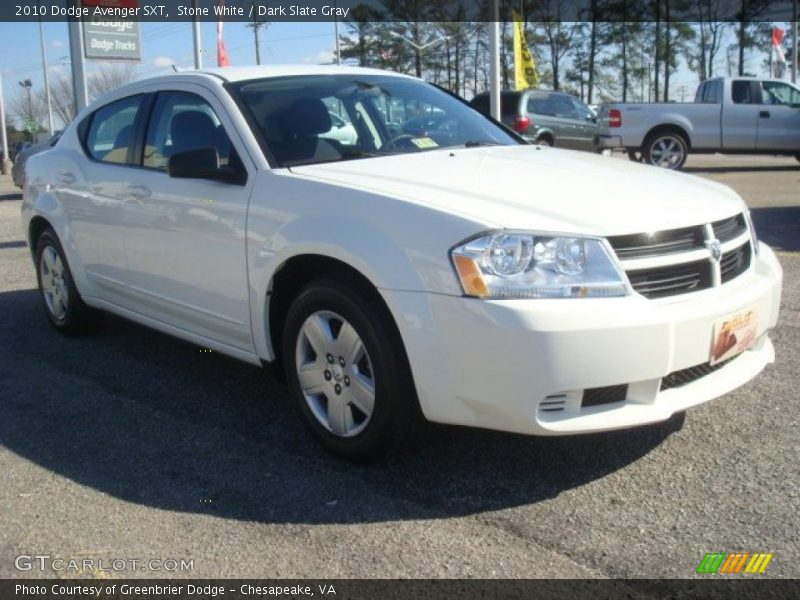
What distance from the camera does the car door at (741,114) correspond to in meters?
17.3

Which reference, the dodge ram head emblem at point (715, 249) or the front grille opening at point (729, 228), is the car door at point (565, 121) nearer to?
the front grille opening at point (729, 228)

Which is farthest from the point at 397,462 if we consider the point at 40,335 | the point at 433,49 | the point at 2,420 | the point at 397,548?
the point at 433,49

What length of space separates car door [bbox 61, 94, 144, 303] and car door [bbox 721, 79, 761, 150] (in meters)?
14.5

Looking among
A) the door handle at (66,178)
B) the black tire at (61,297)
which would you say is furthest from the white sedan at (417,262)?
the black tire at (61,297)

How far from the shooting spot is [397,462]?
3.68 meters

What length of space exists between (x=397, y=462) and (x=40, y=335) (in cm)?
341

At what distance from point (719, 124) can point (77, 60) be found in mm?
11735

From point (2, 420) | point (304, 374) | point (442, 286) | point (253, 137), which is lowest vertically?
point (2, 420)

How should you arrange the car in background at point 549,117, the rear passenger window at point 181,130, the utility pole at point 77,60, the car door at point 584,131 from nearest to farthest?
the rear passenger window at point 181,130 → the utility pole at point 77,60 → the car in background at point 549,117 → the car door at point 584,131

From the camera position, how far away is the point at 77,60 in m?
13.7

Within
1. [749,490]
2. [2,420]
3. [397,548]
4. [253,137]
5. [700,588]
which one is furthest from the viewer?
[2,420]

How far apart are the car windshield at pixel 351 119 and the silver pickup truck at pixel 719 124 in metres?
13.0

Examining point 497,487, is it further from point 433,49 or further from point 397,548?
point 433,49

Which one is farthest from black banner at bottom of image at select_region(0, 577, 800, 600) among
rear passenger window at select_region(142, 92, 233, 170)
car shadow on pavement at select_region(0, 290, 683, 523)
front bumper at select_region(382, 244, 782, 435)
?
rear passenger window at select_region(142, 92, 233, 170)
